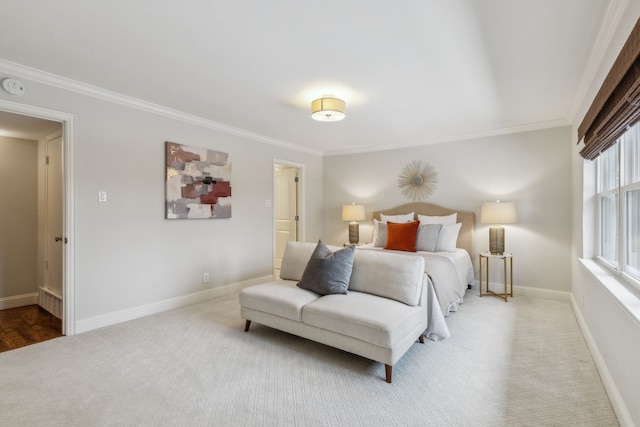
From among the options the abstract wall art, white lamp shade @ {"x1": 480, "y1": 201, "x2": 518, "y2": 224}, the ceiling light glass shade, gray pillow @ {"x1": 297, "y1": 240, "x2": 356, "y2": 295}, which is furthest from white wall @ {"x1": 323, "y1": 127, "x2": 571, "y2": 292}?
the abstract wall art

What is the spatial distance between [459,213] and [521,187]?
84 centimetres

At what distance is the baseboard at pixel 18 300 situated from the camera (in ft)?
12.6

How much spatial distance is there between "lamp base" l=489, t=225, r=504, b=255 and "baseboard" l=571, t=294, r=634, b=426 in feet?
4.27

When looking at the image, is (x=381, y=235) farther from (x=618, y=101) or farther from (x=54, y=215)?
(x=54, y=215)

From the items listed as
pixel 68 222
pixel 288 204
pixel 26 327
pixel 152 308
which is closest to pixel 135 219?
pixel 68 222

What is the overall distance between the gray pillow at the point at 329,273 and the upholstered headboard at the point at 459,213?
2387 millimetres

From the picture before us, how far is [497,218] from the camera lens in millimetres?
3963

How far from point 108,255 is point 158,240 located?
52 centimetres

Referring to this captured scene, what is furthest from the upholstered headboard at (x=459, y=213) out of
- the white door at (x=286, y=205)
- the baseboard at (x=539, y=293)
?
the white door at (x=286, y=205)

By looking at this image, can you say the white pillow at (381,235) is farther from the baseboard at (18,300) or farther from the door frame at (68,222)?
the baseboard at (18,300)

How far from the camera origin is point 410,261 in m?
2.62

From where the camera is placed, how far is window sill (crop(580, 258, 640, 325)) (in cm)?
157

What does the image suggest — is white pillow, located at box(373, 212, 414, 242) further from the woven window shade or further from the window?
the woven window shade

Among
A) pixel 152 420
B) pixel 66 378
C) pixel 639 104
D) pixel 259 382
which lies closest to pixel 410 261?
pixel 259 382
